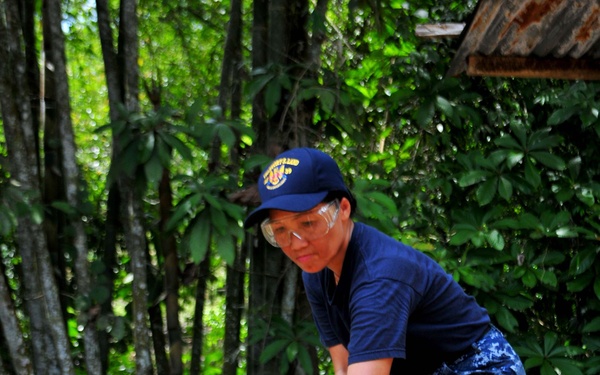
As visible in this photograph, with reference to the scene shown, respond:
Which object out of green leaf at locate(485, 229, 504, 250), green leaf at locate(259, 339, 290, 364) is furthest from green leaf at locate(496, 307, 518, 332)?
green leaf at locate(259, 339, 290, 364)

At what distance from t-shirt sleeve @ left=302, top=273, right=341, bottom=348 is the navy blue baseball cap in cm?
40

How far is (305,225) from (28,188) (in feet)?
5.65

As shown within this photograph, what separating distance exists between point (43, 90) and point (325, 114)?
1.24 m

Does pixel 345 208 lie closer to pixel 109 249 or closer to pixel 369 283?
pixel 369 283

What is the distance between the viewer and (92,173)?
15.7ft

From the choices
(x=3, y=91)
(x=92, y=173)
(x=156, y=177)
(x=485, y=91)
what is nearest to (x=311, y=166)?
(x=156, y=177)

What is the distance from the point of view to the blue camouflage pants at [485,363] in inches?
77.4

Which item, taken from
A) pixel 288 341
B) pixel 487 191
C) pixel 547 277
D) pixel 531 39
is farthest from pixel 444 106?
pixel 288 341

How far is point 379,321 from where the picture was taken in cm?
170

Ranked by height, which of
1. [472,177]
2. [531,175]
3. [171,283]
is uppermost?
[531,175]

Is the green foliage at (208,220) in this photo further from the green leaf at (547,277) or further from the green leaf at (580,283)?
the green leaf at (580,283)

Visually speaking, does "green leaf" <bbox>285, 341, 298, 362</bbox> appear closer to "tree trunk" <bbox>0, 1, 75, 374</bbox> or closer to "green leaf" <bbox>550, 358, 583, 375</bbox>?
"tree trunk" <bbox>0, 1, 75, 374</bbox>

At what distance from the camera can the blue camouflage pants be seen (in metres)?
1.97

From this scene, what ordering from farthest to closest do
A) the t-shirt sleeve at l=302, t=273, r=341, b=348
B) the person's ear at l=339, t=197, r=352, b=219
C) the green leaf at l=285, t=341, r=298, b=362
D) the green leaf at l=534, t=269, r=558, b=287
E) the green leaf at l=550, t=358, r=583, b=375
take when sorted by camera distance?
the green leaf at l=534, t=269, r=558, b=287 < the green leaf at l=550, t=358, r=583, b=375 < the green leaf at l=285, t=341, r=298, b=362 < the t-shirt sleeve at l=302, t=273, r=341, b=348 < the person's ear at l=339, t=197, r=352, b=219
